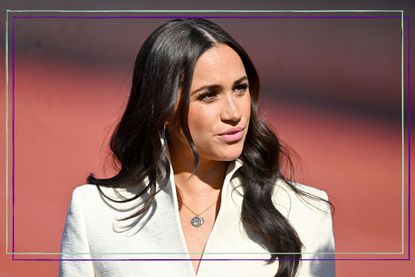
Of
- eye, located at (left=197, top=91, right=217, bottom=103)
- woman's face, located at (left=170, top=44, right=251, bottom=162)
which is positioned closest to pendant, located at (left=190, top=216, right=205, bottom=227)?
woman's face, located at (left=170, top=44, right=251, bottom=162)

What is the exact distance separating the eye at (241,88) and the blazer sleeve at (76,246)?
397 millimetres

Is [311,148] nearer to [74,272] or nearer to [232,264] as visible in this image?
[232,264]

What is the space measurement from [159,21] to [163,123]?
12.7 inches

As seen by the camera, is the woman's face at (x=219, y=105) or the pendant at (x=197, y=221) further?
the pendant at (x=197, y=221)

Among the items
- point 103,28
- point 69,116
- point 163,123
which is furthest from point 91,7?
point 163,123

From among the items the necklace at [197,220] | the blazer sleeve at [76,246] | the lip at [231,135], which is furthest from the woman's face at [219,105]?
the blazer sleeve at [76,246]

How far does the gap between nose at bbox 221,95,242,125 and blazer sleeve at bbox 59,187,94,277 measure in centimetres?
37

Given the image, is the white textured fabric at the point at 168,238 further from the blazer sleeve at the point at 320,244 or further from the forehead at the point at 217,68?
the forehead at the point at 217,68

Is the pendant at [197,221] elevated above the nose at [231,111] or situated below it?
below

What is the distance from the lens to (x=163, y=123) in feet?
5.95

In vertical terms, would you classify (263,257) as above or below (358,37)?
below

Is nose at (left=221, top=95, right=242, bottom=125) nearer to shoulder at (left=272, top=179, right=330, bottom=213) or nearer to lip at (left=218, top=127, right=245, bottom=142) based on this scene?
lip at (left=218, top=127, right=245, bottom=142)

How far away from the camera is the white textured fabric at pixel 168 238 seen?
1792 millimetres

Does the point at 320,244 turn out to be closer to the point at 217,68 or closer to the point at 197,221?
the point at 197,221
